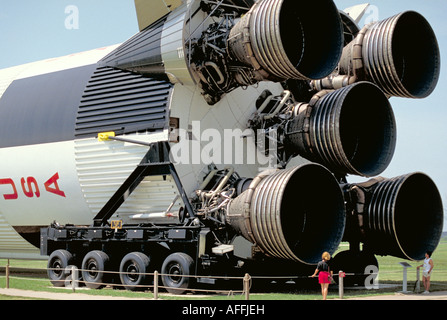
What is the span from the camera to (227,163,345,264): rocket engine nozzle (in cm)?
1694

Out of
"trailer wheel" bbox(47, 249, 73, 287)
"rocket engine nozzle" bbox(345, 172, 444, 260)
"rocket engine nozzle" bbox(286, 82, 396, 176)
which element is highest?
"rocket engine nozzle" bbox(286, 82, 396, 176)

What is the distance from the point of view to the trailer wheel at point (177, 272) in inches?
719

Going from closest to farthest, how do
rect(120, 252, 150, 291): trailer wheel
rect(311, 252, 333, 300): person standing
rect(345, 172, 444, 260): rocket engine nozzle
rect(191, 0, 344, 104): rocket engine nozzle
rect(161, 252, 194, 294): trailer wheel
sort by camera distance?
1. rect(311, 252, 333, 300): person standing
2. rect(161, 252, 194, 294): trailer wheel
3. rect(191, 0, 344, 104): rocket engine nozzle
4. rect(120, 252, 150, 291): trailer wheel
5. rect(345, 172, 444, 260): rocket engine nozzle

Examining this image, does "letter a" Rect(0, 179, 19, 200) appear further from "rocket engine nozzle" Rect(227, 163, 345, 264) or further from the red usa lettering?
"rocket engine nozzle" Rect(227, 163, 345, 264)

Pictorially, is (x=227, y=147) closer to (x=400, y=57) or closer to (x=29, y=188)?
(x=400, y=57)

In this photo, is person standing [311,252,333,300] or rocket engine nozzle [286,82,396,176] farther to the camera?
rocket engine nozzle [286,82,396,176]

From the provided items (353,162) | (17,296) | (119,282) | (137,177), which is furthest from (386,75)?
(17,296)

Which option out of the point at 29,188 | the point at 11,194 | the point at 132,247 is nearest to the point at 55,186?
the point at 29,188

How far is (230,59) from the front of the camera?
19.6m

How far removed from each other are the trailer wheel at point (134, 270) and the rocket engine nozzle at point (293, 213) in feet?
10.0

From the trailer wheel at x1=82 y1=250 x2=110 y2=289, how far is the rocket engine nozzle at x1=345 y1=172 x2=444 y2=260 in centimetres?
791

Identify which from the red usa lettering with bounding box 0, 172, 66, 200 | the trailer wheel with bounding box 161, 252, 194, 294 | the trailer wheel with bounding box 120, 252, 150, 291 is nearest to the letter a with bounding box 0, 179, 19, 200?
the red usa lettering with bounding box 0, 172, 66, 200

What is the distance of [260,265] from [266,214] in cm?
336

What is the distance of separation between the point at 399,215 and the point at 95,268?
391 inches
